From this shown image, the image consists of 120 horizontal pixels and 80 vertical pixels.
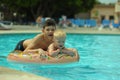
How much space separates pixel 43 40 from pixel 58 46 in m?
0.72

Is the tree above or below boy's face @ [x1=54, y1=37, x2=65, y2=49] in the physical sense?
below

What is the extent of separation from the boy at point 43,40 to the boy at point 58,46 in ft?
0.98

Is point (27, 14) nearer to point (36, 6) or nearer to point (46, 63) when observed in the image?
point (36, 6)

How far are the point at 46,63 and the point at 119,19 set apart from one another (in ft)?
98.8

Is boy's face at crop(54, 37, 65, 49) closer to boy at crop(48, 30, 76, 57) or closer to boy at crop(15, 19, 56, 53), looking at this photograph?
boy at crop(48, 30, 76, 57)

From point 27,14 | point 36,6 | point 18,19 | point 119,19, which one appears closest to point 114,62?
point 119,19

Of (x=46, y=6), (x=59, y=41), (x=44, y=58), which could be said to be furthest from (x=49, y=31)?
(x=46, y=6)

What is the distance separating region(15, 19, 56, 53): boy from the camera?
8080 mm

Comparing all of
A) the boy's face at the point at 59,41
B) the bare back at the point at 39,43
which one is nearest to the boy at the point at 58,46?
the boy's face at the point at 59,41

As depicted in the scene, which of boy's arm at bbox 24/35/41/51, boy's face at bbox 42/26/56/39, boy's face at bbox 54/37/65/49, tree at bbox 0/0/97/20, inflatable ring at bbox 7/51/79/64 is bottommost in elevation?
tree at bbox 0/0/97/20

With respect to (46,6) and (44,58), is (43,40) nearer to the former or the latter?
(44,58)

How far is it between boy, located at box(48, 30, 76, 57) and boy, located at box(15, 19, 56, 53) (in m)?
0.30

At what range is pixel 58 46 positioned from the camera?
310 inches

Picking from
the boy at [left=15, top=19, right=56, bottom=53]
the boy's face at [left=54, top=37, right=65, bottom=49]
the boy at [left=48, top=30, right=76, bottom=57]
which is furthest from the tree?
the boy's face at [left=54, top=37, right=65, bottom=49]
